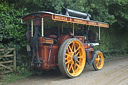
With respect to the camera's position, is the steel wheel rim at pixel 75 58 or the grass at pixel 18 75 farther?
the steel wheel rim at pixel 75 58

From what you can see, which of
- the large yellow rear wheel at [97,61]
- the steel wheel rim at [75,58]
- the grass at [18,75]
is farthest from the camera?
the large yellow rear wheel at [97,61]

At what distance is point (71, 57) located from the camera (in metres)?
5.72

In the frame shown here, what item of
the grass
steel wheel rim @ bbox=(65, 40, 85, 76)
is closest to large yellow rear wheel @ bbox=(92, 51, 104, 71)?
steel wheel rim @ bbox=(65, 40, 85, 76)

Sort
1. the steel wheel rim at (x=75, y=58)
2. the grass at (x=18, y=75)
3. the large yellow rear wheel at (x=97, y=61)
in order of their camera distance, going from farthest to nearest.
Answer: the large yellow rear wheel at (x=97, y=61), the steel wheel rim at (x=75, y=58), the grass at (x=18, y=75)

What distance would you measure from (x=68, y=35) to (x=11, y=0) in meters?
2.66

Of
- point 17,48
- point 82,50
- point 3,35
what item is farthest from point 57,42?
point 3,35

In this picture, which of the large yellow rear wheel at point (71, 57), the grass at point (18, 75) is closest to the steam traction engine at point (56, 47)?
the large yellow rear wheel at point (71, 57)

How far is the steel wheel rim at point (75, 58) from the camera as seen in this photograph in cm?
568

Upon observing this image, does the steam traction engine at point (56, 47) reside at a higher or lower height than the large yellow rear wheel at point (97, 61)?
higher

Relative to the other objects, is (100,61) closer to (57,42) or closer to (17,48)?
(57,42)

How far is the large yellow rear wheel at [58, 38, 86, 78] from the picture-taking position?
521cm

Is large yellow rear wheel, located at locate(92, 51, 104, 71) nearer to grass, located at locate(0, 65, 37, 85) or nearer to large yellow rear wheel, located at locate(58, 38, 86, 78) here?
large yellow rear wheel, located at locate(58, 38, 86, 78)

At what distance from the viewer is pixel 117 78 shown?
5645 mm

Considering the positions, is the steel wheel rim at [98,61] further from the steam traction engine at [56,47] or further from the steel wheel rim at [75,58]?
the steel wheel rim at [75,58]
